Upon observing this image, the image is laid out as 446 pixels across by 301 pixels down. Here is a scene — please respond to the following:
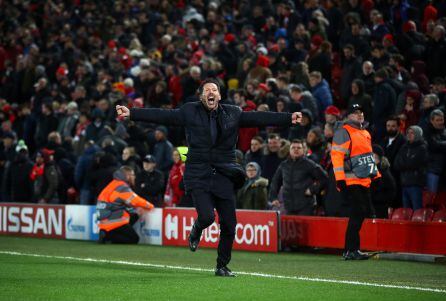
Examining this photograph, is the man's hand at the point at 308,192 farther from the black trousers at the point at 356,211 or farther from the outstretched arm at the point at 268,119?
the outstretched arm at the point at 268,119

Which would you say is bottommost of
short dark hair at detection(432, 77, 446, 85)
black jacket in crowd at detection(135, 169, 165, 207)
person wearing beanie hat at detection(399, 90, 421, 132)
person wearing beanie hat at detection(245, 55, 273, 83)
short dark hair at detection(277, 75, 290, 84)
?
black jacket in crowd at detection(135, 169, 165, 207)

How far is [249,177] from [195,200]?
6.60 m

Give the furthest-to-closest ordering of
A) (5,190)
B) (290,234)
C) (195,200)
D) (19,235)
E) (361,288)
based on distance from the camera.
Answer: (5,190), (19,235), (290,234), (195,200), (361,288)

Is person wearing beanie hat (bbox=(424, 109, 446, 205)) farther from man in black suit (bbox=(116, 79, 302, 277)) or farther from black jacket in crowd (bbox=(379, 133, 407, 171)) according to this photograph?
man in black suit (bbox=(116, 79, 302, 277))

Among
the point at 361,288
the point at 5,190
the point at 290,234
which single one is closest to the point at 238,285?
the point at 361,288

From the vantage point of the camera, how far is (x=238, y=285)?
415 inches

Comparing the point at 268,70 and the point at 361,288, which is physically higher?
the point at 268,70

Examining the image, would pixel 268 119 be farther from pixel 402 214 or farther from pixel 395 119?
pixel 395 119

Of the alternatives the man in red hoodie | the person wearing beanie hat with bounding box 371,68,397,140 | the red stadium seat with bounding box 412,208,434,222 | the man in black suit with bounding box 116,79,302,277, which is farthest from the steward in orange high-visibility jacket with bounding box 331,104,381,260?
the man in red hoodie

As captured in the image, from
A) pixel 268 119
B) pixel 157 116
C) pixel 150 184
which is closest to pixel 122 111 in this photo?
pixel 157 116

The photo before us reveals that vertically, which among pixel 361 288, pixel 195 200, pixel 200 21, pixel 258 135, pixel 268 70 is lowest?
pixel 361 288

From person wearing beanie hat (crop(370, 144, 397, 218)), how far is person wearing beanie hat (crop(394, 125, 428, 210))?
0.40 m

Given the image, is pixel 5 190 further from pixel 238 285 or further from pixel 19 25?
pixel 238 285

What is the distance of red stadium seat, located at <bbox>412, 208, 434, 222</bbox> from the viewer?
15.7 metres
